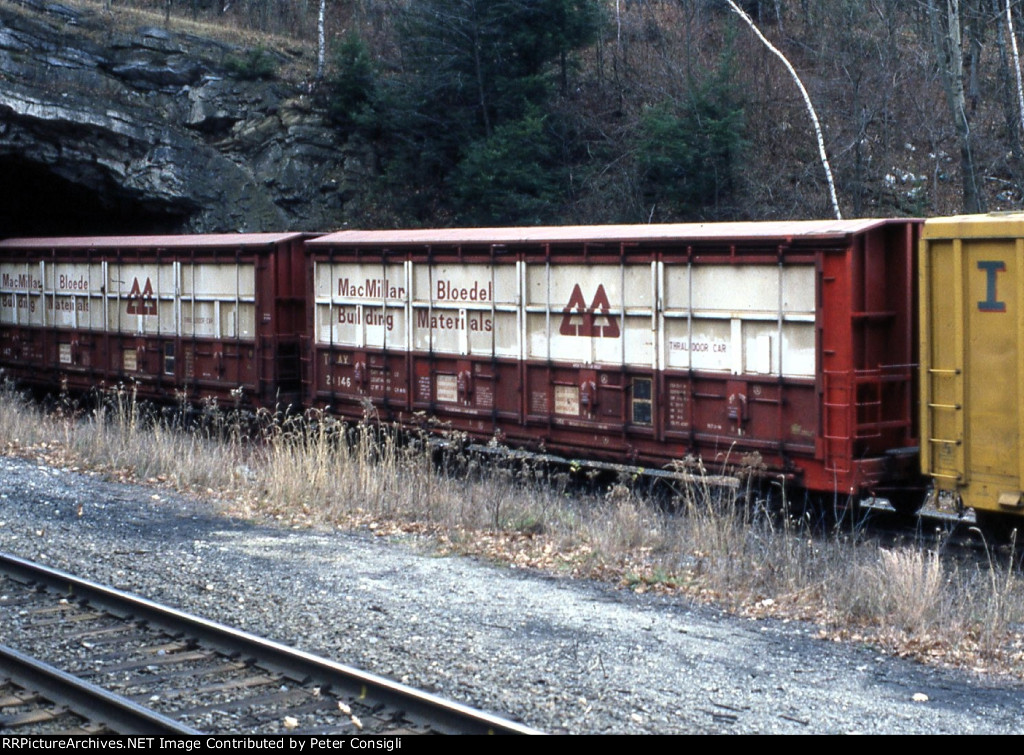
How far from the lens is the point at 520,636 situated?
7477 mm

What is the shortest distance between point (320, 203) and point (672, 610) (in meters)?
24.3

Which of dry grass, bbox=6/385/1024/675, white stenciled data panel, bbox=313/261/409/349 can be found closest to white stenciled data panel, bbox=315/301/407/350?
white stenciled data panel, bbox=313/261/409/349

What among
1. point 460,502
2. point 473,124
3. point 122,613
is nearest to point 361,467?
point 460,502

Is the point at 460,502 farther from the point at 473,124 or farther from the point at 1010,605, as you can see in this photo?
the point at 473,124

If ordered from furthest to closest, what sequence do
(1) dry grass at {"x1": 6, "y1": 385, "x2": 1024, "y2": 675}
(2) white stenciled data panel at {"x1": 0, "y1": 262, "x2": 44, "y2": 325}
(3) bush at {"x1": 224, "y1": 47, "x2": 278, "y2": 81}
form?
(3) bush at {"x1": 224, "y1": 47, "x2": 278, "y2": 81}, (2) white stenciled data panel at {"x1": 0, "y1": 262, "x2": 44, "y2": 325}, (1) dry grass at {"x1": 6, "y1": 385, "x2": 1024, "y2": 675}

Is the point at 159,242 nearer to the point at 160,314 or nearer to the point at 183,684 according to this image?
the point at 160,314

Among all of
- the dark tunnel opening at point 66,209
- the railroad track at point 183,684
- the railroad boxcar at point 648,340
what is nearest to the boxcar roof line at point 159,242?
the railroad boxcar at point 648,340

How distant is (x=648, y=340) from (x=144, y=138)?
19.8m

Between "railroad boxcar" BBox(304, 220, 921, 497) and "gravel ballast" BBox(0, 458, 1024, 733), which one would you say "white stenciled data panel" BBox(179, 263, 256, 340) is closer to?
"railroad boxcar" BBox(304, 220, 921, 497)

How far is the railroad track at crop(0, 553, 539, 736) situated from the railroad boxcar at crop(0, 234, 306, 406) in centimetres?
938

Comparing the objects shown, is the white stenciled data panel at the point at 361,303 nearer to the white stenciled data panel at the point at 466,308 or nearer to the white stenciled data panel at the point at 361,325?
the white stenciled data panel at the point at 361,325

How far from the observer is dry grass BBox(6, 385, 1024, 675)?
25.4ft

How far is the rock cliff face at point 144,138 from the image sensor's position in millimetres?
27422

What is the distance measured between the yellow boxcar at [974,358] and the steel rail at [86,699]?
22.7 ft
